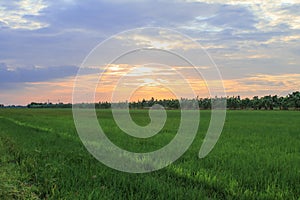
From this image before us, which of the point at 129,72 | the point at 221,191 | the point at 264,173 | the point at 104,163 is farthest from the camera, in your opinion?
the point at 129,72

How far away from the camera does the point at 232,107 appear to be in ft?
332

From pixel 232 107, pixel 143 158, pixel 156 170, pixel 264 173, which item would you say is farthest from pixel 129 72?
pixel 232 107

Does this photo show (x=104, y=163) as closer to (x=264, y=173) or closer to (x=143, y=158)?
(x=143, y=158)

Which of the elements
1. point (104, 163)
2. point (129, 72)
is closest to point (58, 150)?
point (104, 163)

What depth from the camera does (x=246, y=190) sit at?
450 centimetres

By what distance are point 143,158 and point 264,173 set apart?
2542mm

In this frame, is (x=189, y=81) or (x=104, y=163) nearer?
(x=104, y=163)

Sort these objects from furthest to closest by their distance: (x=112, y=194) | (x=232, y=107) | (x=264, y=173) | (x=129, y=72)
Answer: (x=232, y=107) < (x=129, y=72) < (x=264, y=173) < (x=112, y=194)

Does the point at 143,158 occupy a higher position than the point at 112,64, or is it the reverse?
the point at 112,64

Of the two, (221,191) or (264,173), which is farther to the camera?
(264,173)

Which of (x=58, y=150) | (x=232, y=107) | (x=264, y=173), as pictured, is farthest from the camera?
(x=232, y=107)

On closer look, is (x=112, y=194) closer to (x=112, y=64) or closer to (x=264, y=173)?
(x=264, y=173)

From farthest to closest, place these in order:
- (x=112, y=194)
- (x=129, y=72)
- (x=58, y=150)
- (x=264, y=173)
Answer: (x=58, y=150)
(x=129, y=72)
(x=264, y=173)
(x=112, y=194)

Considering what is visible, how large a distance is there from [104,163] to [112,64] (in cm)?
223
